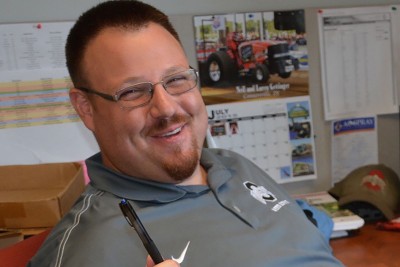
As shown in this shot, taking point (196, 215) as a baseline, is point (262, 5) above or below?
above

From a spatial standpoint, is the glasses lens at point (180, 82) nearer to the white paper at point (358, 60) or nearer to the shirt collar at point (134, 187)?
the shirt collar at point (134, 187)

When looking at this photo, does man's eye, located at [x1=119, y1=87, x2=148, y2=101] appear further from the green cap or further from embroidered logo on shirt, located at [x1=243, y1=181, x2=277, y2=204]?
the green cap

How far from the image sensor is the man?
0.77 metres

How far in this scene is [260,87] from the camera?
1529mm

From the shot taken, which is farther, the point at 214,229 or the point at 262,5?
the point at 262,5

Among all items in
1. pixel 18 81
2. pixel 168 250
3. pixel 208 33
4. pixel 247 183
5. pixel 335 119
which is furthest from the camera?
pixel 335 119

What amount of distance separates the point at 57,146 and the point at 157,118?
Result: 66cm

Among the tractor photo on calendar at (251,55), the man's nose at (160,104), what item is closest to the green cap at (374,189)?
the tractor photo on calendar at (251,55)

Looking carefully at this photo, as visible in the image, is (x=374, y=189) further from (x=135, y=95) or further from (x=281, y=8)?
(x=135, y=95)

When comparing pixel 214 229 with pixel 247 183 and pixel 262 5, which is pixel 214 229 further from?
pixel 262 5

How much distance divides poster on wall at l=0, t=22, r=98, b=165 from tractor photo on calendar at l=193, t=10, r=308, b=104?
456mm

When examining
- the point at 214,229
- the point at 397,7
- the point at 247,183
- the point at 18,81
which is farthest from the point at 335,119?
the point at 18,81

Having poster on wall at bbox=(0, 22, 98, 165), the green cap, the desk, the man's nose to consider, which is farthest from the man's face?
the green cap

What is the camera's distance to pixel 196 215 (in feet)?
2.75
